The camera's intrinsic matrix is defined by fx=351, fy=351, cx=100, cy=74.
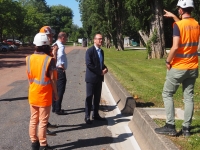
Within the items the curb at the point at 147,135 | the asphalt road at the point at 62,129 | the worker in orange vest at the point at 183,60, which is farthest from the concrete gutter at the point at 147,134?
the asphalt road at the point at 62,129

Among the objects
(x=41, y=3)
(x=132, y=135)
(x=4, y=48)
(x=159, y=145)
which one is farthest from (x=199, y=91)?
(x=41, y=3)

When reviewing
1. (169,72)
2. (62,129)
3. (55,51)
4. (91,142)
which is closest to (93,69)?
(55,51)

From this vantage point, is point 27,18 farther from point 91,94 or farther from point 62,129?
point 62,129

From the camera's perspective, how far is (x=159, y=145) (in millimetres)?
4875

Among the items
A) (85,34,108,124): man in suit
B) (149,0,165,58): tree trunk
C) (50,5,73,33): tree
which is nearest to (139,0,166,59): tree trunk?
(149,0,165,58): tree trunk

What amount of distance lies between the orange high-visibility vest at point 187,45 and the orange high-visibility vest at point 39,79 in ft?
6.34

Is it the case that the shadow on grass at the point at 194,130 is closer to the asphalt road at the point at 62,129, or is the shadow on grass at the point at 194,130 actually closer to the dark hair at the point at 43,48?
the asphalt road at the point at 62,129

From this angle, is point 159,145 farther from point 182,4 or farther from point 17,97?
point 17,97

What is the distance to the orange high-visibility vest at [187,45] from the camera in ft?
16.9

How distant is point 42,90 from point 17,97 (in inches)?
234

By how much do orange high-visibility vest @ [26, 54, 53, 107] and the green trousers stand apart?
1.84 meters

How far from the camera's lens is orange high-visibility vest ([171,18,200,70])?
16.9 feet

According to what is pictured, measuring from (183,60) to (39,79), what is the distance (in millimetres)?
2181

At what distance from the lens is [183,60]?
17.2 ft
